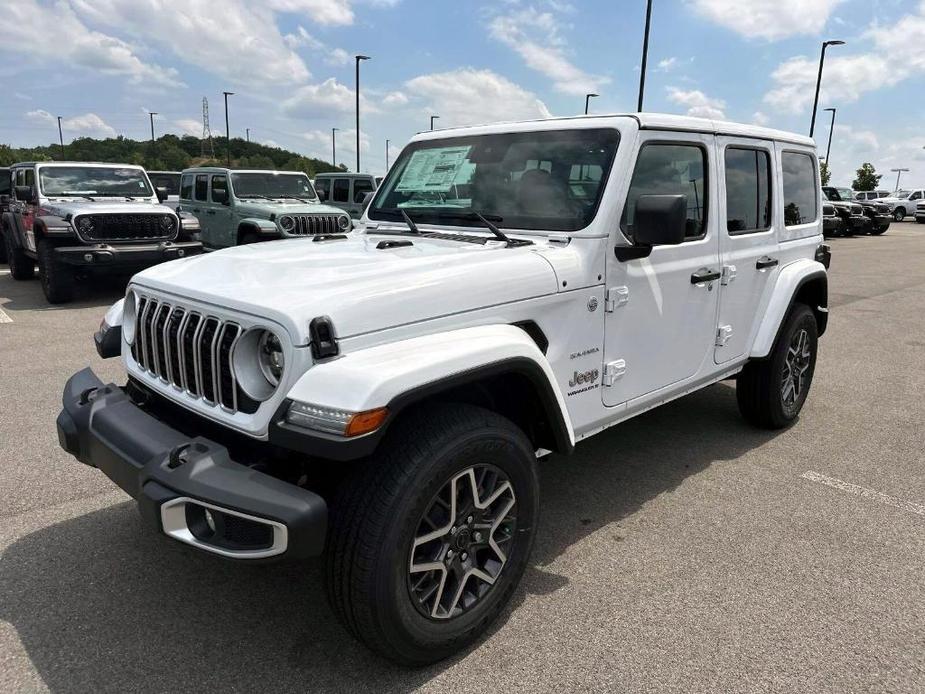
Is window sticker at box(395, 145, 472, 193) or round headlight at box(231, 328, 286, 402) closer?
round headlight at box(231, 328, 286, 402)

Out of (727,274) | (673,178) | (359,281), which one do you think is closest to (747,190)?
(727,274)

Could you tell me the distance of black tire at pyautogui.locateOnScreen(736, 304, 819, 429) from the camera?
449 centimetres

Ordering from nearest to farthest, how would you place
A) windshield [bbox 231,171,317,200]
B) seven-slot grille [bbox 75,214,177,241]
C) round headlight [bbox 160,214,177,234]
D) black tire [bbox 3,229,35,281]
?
seven-slot grille [bbox 75,214,177,241] < round headlight [bbox 160,214,177,234] < black tire [bbox 3,229,35,281] < windshield [bbox 231,171,317,200]

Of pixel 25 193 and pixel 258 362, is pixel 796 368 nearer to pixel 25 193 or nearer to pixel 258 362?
pixel 258 362

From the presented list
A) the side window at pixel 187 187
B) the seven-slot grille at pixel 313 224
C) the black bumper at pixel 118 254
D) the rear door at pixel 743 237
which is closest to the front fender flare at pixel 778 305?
the rear door at pixel 743 237

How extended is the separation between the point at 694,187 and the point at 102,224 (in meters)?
8.33

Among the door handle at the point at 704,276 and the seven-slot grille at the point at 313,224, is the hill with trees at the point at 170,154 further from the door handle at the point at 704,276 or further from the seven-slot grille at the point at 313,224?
the door handle at the point at 704,276

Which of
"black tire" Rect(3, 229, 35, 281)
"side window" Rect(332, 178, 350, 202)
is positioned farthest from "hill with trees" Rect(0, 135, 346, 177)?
"black tire" Rect(3, 229, 35, 281)

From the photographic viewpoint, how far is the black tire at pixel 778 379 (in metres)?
4.49

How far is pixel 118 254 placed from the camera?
8953 millimetres

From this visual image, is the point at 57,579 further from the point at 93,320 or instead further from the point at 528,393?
the point at 93,320

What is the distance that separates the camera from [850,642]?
8.43ft

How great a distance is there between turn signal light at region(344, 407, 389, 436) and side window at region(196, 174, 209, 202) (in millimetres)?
12448

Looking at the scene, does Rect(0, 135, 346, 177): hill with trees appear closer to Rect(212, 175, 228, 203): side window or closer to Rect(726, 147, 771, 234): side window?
Rect(212, 175, 228, 203): side window
